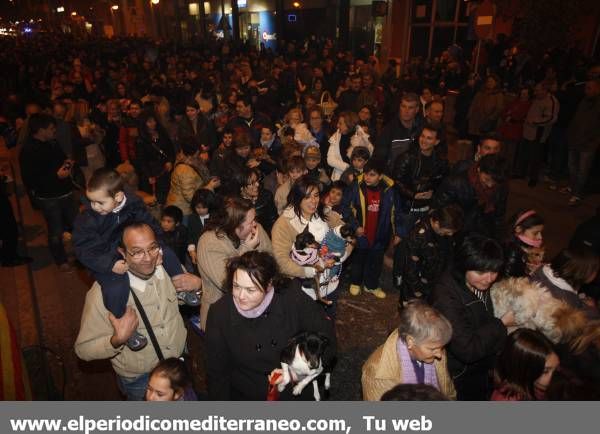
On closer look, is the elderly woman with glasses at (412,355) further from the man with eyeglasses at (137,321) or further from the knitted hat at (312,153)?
the knitted hat at (312,153)

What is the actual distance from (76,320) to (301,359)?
3.76 metres

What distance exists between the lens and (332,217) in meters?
4.27

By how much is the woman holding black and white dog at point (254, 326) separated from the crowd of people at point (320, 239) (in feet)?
0.04

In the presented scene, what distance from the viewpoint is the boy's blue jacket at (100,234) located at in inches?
122

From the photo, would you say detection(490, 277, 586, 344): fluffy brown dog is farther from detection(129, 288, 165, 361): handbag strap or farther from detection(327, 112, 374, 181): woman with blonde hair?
detection(327, 112, 374, 181): woman with blonde hair

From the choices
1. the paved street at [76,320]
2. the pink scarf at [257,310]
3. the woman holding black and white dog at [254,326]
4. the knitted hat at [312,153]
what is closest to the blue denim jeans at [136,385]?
the woman holding black and white dog at [254,326]

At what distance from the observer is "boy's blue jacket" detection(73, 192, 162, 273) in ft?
10.1

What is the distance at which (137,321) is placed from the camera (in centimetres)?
268

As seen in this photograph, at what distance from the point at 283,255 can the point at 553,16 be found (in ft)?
34.2

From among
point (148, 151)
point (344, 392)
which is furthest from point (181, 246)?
point (148, 151)

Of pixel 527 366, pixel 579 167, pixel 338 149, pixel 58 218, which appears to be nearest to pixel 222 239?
pixel 527 366

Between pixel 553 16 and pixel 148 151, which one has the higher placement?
pixel 553 16

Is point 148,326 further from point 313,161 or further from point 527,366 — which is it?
point 313,161

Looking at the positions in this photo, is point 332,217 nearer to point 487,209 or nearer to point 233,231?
point 233,231
